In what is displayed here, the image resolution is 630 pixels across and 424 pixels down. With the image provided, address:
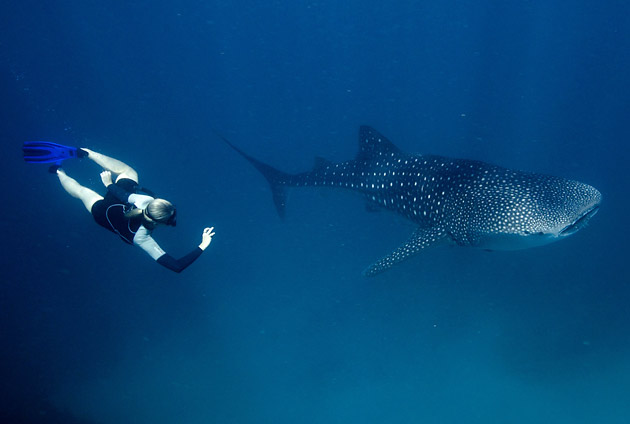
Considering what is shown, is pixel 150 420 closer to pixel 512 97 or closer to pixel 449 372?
pixel 449 372

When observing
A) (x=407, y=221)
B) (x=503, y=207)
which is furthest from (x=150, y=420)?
(x=503, y=207)

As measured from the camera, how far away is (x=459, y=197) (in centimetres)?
532

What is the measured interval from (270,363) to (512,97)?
19808 millimetres

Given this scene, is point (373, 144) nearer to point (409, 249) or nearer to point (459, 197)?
point (459, 197)

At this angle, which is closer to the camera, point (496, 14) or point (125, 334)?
point (125, 334)

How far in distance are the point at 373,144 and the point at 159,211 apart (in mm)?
4444

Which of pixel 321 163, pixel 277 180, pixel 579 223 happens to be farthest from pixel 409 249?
pixel 277 180

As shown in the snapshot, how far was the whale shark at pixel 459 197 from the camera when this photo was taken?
4141mm

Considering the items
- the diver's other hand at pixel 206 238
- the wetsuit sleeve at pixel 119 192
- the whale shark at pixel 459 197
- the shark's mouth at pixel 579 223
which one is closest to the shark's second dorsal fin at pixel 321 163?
the whale shark at pixel 459 197

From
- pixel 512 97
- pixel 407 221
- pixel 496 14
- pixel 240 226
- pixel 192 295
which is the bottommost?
pixel 192 295

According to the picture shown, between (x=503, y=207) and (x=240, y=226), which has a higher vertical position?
(x=503, y=207)

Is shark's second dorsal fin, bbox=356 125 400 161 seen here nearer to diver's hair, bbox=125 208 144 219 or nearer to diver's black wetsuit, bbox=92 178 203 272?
diver's black wetsuit, bbox=92 178 203 272

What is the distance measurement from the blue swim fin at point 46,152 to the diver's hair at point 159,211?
2757 millimetres

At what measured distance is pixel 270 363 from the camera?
12195mm
